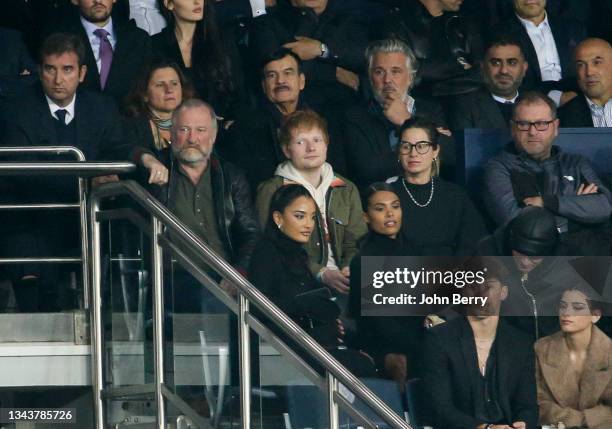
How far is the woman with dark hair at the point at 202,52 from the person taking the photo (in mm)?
7125

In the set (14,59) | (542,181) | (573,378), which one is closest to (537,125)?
(542,181)

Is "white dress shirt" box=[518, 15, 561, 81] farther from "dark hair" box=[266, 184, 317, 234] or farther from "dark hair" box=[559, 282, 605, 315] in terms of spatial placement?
"dark hair" box=[266, 184, 317, 234]

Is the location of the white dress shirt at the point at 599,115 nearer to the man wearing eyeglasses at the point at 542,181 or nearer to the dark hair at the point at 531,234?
the man wearing eyeglasses at the point at 542,181

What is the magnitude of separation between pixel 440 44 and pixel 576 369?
6.27 ft

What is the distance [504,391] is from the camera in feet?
21.9

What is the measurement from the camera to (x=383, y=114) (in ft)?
23.9

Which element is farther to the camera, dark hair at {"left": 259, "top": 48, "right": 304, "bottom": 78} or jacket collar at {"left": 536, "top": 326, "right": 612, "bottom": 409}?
dark hair at {"left": 259, "top": 48, "right": 304, "bottom": 78}

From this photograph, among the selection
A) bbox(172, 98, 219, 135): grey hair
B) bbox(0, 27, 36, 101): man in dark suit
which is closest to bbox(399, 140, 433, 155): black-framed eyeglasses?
bbox(172, 98, 219, 135): grey hair

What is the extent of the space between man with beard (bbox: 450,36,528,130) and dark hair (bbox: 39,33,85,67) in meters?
1.98

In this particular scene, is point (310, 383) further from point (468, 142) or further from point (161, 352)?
point (468, 142)

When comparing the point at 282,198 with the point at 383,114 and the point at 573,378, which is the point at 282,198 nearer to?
the point at 383,114

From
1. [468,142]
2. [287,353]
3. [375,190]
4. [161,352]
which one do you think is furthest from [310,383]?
[468,142]

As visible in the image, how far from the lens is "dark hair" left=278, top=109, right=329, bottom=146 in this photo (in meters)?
6.90

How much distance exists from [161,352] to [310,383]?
2.05ft
